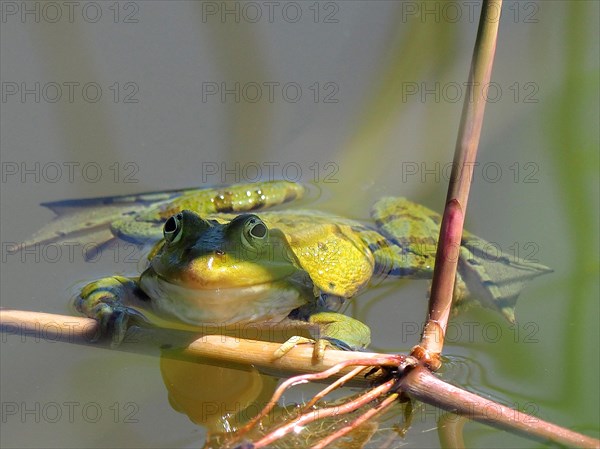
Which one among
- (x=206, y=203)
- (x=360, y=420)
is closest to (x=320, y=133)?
(x=206, y=203)

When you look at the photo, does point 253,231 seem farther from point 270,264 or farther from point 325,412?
point 325,412

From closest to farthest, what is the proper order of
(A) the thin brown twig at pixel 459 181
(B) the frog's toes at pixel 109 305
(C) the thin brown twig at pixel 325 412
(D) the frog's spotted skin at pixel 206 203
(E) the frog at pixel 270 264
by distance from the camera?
(C) the thin brown twig at pixel 325 412, (A) the thin brown twig at pixel 459 181, (B) the frog's toes at pixel 109 305, (E) the frog at pixel 270 264, (D) the frog's spotted skin at pixel 206 203

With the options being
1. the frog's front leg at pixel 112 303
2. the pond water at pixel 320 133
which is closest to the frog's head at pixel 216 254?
the frog's front leg at pixel 112 303

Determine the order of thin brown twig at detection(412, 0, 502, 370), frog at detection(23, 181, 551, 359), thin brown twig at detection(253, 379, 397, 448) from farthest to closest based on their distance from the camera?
1. frog at detection(23, 181, 551, 359)
2. thin brown twig at detection(412, 0, 502, 370)
3. thin brown twig at detection(253, 379, 397, 448)

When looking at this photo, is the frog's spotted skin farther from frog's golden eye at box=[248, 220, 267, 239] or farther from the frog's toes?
frog's golden eye at box=[248, 220, 267, 239]

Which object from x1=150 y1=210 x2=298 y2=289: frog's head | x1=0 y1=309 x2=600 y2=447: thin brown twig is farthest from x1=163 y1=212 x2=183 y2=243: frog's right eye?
x1=0 y1=309 x2=600 y2=447: thin brown twig

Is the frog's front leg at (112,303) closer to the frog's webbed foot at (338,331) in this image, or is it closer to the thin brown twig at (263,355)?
the thin brown twig at (263,355)
